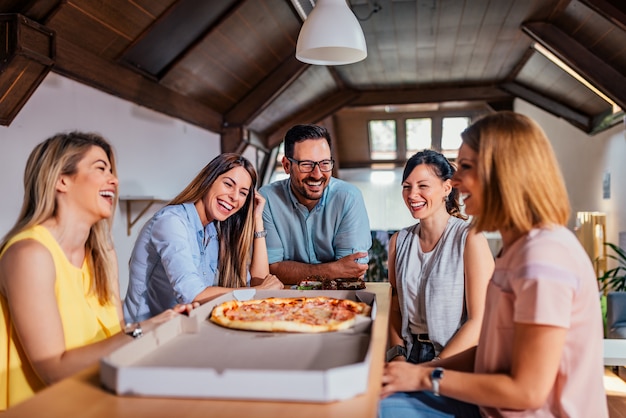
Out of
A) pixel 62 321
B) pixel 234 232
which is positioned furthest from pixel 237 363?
pixel 234 232

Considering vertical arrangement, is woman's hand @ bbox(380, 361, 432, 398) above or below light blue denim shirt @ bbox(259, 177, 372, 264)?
below

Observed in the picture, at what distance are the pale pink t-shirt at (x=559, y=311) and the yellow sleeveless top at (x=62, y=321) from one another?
3.54ft

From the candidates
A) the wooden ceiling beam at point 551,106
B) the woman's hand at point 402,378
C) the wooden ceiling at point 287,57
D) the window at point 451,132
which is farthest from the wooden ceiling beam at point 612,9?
the window at point 451,132

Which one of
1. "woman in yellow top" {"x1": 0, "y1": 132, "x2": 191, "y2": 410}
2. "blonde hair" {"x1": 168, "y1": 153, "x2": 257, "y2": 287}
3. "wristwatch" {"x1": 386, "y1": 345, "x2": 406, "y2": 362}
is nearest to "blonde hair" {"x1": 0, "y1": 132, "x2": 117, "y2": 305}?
"woman in yellow top" {"x1": 0, "y1": 132, "x2": 191, "y2": 410}

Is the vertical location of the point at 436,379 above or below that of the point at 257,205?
below

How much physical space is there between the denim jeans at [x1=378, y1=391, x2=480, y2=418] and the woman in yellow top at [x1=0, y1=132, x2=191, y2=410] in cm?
69

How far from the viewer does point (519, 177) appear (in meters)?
1.35

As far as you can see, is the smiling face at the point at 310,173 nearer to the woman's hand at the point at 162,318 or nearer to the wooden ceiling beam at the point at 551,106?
the woman's hand at the point at 162,318

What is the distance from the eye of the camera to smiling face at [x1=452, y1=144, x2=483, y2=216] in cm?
143

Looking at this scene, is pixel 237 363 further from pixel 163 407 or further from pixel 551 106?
pixel 551 106

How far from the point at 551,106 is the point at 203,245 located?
21.7ft

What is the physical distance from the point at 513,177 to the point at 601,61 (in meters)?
5.00

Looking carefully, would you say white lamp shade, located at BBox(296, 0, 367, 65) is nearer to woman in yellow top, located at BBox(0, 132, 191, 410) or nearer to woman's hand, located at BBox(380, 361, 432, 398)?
woman in yellow top, located at BBox(0, 132, 191, 410)

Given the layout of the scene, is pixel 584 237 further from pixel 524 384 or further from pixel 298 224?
pixel 524 384
